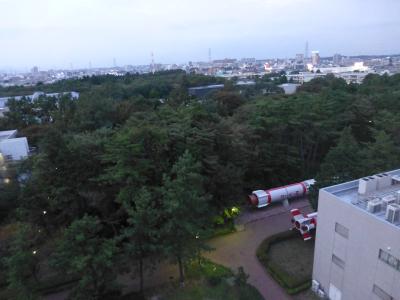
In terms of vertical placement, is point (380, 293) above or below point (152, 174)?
below

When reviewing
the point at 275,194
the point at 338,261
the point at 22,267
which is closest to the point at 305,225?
the point at 275,194

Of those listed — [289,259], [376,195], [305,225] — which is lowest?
[289,259]

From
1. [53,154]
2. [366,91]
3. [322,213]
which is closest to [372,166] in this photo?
[322,213]

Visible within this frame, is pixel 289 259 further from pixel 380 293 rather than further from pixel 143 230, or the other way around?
pixel 143 230

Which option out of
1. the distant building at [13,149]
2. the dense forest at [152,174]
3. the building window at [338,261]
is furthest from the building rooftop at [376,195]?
the distant building at [13,149]

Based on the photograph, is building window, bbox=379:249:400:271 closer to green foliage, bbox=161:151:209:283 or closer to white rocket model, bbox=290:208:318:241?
green foliage, bbox=161:151:209:283

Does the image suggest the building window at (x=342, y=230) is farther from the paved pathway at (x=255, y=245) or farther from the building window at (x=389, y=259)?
the paved pathway at (x=255, y=245)

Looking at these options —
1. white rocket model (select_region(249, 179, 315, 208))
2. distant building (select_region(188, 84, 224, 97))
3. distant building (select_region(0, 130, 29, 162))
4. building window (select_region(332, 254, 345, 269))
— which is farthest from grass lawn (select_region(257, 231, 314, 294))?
distant building (select_region(188, 84, 224, 97))
